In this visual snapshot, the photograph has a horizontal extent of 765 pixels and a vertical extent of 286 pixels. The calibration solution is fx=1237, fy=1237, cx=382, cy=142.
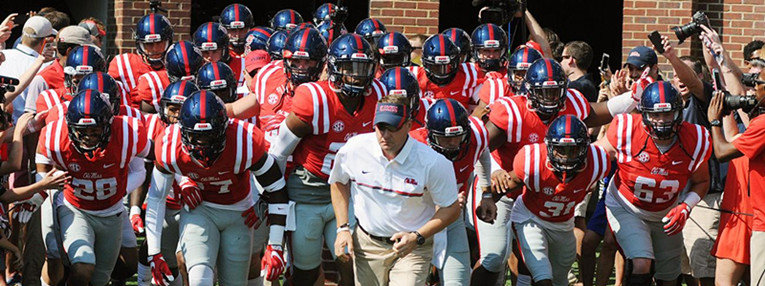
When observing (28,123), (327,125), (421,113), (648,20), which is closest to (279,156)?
(327,125)

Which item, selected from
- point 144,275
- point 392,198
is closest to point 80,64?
point 144,275

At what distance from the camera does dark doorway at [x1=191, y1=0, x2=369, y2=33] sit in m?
14.5

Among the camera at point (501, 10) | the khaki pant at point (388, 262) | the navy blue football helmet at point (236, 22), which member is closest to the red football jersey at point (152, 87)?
the navy blue football helmet at point (236, 22)

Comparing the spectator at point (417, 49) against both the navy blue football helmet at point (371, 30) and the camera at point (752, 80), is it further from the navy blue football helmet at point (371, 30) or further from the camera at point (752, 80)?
the camera at point (752, 80)

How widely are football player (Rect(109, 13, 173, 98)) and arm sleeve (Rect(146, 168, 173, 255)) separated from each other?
2037 millimetres

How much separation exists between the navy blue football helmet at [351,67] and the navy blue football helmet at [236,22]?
2.88 meters

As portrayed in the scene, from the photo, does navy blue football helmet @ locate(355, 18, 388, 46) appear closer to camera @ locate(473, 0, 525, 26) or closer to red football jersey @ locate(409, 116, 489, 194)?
camera @ locate(473, 0, 525, 26)

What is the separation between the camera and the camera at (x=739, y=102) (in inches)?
277

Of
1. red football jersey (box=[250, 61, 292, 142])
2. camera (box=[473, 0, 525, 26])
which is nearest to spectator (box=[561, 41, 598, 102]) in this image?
camera (box=[473, 0, 525, 26])

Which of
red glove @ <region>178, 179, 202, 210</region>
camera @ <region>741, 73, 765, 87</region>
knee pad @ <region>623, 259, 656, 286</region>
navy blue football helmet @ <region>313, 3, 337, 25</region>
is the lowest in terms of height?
knee pad @ <region>623, 259, 656, 286</region>

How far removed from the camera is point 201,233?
22.2 feet

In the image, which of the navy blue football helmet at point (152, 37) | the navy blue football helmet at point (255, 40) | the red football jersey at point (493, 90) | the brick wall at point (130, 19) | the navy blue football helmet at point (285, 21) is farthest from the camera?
the brick wall at point (130, 19)

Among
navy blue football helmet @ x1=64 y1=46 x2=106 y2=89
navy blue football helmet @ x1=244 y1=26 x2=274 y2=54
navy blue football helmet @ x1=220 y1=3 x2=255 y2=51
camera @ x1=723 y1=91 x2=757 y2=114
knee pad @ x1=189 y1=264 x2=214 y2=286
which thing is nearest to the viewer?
knee pad @ x1=189 y1=264 x2=214 y2=286

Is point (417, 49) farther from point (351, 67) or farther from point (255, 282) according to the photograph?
point (255, 282)
